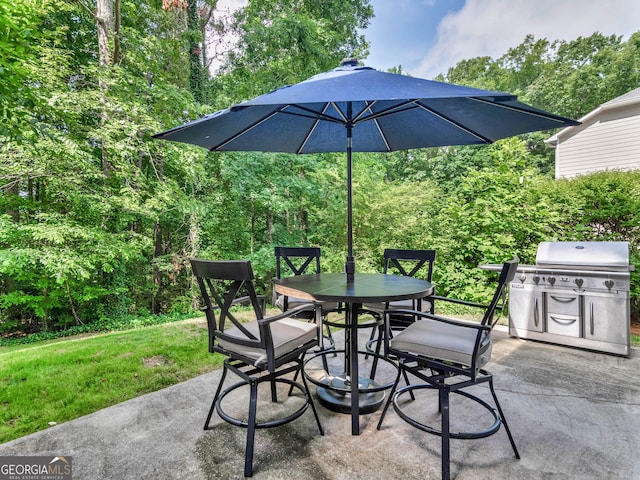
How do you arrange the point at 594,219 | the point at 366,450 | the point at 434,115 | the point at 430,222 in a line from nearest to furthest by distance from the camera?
the point at 366,450
the point at 434,115
the point at 594,219
the point at 430,222

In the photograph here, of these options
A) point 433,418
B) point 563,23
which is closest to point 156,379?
point 433,418

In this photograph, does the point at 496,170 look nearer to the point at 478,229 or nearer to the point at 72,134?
the point at 478,229

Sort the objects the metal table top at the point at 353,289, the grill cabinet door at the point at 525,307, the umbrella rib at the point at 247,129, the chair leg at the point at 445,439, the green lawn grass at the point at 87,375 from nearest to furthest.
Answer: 1. the chair leg at the point at 445,439
2. the metal table top at the point at 353,289
3. the green lawn grass at the point at 87,375
4. the umbrella rib at the point at 247,129
5. the grill cabinet door at the point at 525,307

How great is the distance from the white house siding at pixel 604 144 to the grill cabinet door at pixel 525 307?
5.27m

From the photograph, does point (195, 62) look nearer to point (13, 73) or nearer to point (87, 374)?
point (13, 73)

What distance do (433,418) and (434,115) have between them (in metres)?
2.27

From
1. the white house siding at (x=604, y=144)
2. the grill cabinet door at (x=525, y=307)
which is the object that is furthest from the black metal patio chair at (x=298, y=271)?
the white house siding at (x=604, y=144)

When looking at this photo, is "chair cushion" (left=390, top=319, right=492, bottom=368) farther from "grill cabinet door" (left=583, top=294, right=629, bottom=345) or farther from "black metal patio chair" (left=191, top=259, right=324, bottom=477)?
"grill cabinet door" (left=583, top=294, right=629, bottom=345)

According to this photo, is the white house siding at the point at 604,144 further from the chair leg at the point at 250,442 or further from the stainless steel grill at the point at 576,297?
the chair leg at the point at 250,442

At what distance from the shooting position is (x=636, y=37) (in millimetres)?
14297

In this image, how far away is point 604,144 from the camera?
7.79 metres

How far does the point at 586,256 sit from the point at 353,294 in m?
2.90

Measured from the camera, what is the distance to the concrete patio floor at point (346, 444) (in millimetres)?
1627

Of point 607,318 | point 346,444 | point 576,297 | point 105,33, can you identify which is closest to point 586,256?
point 576,297
